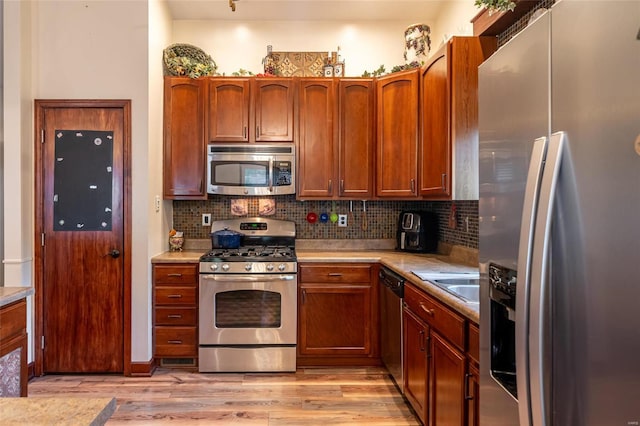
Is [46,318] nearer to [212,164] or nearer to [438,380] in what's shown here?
[212,164]

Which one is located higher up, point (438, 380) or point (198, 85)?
point (198, 85)

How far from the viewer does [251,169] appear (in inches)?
136

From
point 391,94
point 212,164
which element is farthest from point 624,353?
point 212,164

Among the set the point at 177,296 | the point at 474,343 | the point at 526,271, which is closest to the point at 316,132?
the point at 177,296

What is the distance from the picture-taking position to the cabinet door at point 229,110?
3.44 m

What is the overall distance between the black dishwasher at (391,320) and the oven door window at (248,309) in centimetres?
80

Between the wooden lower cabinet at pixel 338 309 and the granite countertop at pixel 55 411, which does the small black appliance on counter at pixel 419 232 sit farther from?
the granite countertop at pixel 55 411

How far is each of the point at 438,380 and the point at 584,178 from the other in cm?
145

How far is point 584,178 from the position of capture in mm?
820

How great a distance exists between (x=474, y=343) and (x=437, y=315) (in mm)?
382

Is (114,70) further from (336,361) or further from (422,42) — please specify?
(336,361)

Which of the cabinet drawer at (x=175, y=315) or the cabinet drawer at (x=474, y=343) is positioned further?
the cabinet drawer at (x=175, y=315)

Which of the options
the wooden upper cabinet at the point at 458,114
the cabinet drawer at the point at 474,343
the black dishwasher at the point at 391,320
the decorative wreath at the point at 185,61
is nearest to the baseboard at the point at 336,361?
the black dishwasher at the point at 391,320

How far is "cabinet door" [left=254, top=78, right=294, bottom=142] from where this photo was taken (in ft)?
11.4
